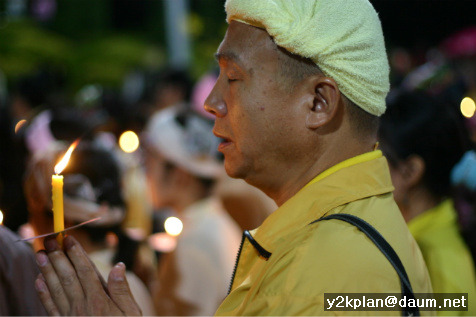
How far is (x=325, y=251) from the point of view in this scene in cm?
163

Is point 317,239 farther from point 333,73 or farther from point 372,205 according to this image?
point 333,73

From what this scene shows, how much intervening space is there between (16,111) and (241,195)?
5.78 metres

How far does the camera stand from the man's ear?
192 cm

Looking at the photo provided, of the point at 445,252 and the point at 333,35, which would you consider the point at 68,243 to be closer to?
the point at 333,35

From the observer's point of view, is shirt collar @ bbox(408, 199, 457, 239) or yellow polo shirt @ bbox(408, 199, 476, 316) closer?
yellow polo shirt @ bbox(408, 199, 476, 316)

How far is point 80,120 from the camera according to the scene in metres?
6.14

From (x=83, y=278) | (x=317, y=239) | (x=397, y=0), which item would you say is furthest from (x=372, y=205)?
(x=397, y=0)

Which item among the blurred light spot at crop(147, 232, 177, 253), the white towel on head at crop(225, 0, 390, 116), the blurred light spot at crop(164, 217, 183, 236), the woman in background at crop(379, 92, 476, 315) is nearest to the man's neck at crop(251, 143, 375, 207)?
the white towel on head at crop(225, 0, 390, 116)

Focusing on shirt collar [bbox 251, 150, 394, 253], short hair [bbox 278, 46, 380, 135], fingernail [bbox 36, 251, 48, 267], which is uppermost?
short hair [bbox 278, 46, 380, 135]

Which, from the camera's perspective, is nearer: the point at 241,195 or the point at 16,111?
the point at 241,195

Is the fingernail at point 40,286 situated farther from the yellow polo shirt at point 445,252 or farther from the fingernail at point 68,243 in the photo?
the yellow polo shirt at point 445,252

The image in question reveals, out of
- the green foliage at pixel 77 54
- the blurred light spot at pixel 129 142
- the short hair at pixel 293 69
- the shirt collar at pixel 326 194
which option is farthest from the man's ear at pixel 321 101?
the green foliage at pixel 77 54

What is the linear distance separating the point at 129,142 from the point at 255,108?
5305 millimetres

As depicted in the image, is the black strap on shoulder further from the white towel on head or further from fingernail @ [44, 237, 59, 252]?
fingernail @ [44, 237, 59, 252]
